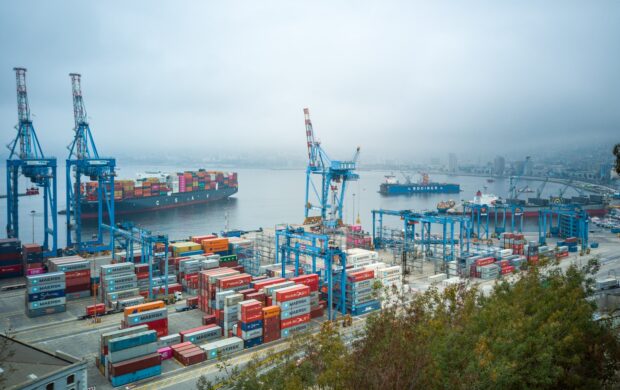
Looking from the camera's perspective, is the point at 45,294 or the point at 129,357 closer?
the point at 129,357

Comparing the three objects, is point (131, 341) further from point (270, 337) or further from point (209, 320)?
point (270, 337)

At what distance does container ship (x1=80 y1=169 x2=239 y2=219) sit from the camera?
1711 inches

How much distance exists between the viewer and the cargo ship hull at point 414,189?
81.2 metres

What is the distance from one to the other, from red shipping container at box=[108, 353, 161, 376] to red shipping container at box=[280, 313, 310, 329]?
13.2 feet

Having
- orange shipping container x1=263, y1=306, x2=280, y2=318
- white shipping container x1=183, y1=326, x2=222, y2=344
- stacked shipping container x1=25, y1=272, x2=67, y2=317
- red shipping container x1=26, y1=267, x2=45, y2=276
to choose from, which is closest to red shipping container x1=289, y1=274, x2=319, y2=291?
orange shipping container x1=263, y1=306, x2=280, y2=318

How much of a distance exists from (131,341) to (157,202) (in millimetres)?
38729

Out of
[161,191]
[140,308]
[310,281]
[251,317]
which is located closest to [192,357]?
[251,317]

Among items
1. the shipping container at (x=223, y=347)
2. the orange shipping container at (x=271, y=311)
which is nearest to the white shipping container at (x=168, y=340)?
the shipping container at (x=223, y=347)

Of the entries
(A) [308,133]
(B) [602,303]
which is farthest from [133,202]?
(B) [602,303]

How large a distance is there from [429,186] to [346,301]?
7195cm

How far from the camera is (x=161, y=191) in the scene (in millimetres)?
49562

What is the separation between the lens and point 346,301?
16750mm

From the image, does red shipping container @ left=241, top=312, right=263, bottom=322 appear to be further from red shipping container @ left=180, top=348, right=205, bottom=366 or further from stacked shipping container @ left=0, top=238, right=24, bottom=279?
stacked shipping container @ left=0, top=238, right=24, bottom=279

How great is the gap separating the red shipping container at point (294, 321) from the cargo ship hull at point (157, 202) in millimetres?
34225
